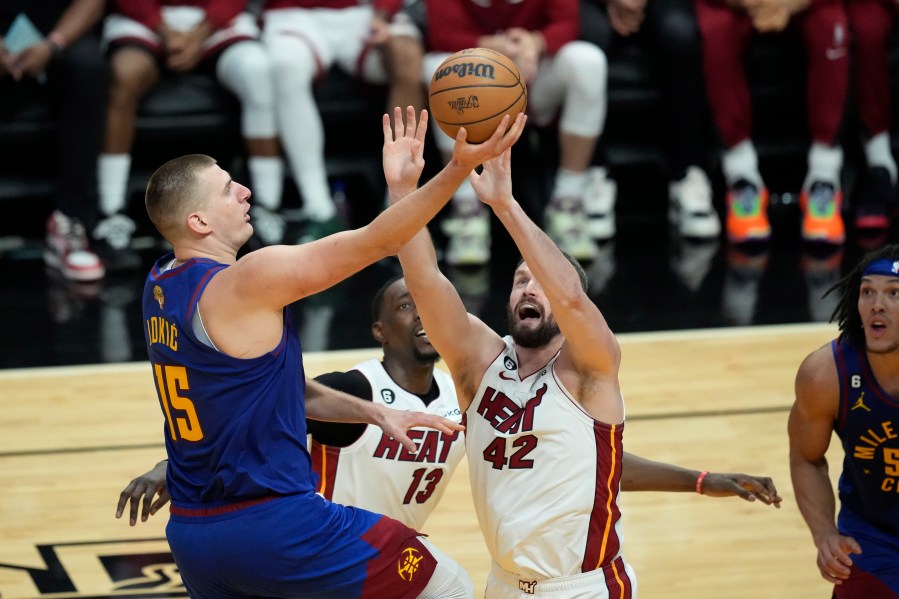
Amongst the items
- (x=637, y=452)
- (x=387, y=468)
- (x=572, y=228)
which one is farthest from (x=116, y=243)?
(x=387, y=468)

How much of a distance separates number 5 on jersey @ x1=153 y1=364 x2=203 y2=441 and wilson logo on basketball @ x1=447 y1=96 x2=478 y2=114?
110cm

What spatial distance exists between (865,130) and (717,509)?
4.46 metres

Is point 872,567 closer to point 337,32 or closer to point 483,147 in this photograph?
point 483,147

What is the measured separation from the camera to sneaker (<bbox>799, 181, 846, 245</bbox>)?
891 centimetres

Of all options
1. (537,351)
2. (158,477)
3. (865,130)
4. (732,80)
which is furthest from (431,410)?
(865,130)

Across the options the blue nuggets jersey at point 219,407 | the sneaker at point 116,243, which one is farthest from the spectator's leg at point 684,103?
the blue nuggets jersey at point 219,407

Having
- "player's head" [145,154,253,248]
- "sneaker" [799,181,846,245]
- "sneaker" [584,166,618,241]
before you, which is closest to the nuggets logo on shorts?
"player's head" [145,154,253,248]

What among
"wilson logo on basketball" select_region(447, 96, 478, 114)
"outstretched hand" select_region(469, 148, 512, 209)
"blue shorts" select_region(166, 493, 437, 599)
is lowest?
"blue shorts" select_region(166, 493, 437, 599)

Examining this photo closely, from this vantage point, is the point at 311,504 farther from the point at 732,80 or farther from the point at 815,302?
the point at 732,80

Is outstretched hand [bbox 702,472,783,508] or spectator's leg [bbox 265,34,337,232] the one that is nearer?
outstretched hand [bbox 702,472,783,508]

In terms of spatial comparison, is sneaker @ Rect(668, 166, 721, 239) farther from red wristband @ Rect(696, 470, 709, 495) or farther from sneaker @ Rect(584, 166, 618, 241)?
red wristband @ Rect(696, 470, 709, 495)

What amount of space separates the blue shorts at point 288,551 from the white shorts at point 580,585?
49 centimetres

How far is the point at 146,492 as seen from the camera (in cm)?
414

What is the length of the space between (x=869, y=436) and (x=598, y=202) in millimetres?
4872
